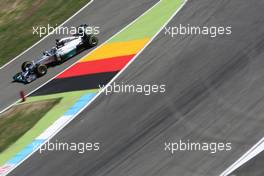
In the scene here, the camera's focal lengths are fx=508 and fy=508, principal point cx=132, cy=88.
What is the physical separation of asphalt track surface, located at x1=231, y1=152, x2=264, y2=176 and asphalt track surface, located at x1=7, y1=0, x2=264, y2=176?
1.69ft

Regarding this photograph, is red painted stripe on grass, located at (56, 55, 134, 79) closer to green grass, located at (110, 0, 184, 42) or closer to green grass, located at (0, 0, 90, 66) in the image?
green grass, located at (110, 0, 184, 42)

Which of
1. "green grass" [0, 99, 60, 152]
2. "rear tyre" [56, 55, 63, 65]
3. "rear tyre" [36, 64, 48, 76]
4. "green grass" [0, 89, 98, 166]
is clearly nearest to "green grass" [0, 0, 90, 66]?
"rear tyre" [56, 55, 63, 65]

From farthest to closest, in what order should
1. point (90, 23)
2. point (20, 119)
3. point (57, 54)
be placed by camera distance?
point (90, 23)
point (57, 54)
point (20, 119)

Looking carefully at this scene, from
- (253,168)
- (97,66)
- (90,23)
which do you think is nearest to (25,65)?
(97,66)

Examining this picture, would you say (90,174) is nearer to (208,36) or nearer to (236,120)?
(236,120)

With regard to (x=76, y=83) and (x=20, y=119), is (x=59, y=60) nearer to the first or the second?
(x=76, y=83)

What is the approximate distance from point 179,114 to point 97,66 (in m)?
7.52

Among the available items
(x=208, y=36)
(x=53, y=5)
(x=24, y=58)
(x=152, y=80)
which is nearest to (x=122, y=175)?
(x=152, y=80)

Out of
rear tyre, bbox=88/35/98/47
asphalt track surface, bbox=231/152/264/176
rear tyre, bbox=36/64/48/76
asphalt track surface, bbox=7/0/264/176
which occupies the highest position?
rear tyre, bbox=88/35/98/47

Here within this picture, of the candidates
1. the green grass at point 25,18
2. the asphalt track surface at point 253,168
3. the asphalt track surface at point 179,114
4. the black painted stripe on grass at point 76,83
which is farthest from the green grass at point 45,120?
the asphalt track surface at point 253,168

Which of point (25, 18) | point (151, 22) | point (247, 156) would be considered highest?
point (25, 18)

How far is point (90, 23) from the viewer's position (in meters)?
30.1

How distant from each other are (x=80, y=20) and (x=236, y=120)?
52.1 ft

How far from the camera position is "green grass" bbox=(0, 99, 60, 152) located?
850 inches
